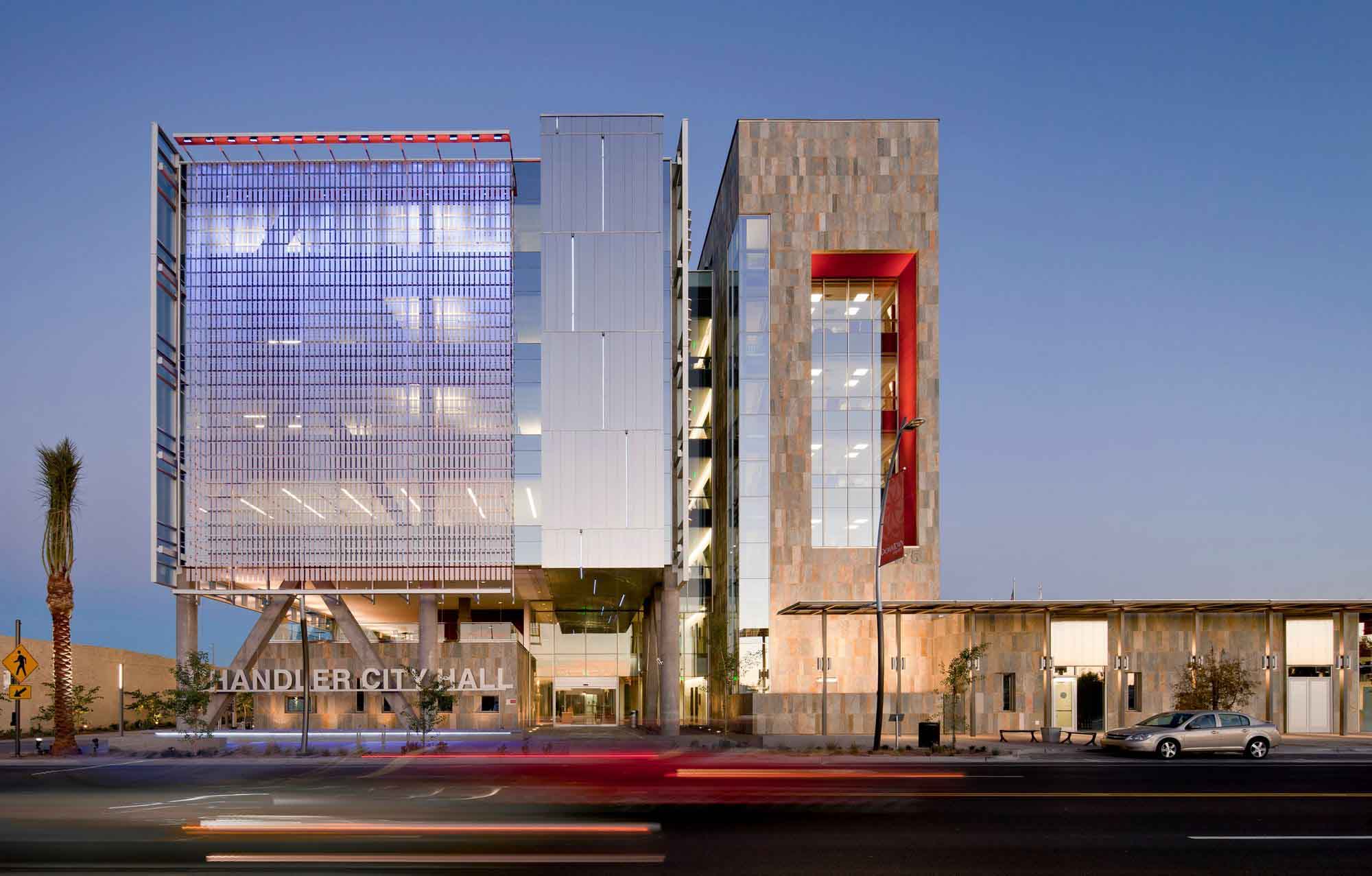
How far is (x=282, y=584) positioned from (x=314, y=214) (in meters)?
A: 14.3

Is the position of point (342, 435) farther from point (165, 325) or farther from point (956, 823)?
point (956, 823)

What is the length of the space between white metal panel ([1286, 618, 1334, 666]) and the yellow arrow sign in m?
44.4

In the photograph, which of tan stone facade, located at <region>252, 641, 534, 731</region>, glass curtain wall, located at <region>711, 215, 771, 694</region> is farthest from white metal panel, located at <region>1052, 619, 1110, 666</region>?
tan stone facade, located at <region>252, 641, 534, 731</region>

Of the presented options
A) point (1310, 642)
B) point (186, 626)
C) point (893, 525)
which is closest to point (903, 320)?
point (893, 525)

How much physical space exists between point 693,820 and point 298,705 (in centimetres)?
3268

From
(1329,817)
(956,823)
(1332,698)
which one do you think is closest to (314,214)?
(956,823)

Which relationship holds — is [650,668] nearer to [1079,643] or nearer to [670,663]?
[670,663]

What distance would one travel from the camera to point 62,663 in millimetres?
36812

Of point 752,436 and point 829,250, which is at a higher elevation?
point 829,250

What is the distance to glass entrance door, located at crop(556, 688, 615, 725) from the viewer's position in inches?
2505

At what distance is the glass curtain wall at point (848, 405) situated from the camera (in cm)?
5069

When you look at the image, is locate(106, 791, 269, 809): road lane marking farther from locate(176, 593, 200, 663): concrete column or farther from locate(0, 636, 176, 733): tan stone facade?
locate(0, 636, 176, 733): tan stone facade

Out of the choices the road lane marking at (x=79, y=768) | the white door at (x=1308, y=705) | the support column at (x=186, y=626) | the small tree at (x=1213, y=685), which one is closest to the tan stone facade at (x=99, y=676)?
the support column at (x=186, y=626)

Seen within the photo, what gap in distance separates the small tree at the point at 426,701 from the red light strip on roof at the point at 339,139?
65.2ft
